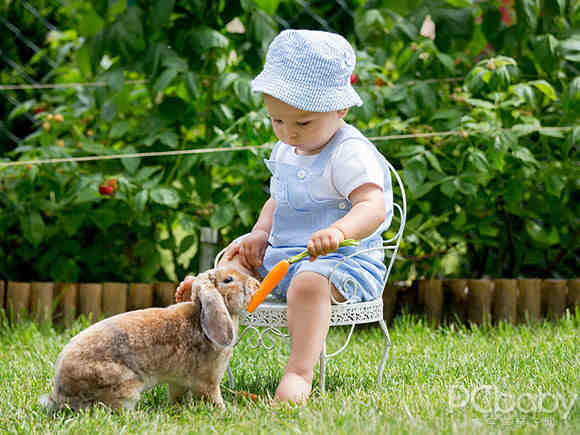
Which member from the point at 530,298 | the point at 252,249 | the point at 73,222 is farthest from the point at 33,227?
the point at 530,298

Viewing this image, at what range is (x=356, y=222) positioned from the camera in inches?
82.7

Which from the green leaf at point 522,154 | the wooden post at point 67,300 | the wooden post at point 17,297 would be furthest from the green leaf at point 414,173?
the wooden post at point 17,297

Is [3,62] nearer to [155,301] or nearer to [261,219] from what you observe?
[155,301]

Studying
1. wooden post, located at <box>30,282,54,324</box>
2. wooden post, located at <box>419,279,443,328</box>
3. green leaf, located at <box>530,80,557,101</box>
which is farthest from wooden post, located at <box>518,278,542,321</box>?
wooden post, located at <box>30,282,54,324</box>

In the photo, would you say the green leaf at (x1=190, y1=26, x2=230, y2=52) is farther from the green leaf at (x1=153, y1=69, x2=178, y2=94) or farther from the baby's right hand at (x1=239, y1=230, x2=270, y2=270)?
the baby's right hand at (x1=239, y1=230, x2=270, y2=270)

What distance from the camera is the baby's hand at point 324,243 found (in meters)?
1.98

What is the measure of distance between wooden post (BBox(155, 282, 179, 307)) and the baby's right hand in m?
1.17

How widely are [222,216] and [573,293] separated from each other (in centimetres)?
182

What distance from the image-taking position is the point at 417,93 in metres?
3.39

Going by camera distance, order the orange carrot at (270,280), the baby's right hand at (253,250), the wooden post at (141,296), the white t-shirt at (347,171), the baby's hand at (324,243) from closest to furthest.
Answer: the baby's hand at (324,243) → the orange carrot at (270,280) → the white t-shirt at (347,171) → the baby's right hand at (253,250) → the wooden post at (141,296)

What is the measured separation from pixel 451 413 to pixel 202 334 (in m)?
0.74

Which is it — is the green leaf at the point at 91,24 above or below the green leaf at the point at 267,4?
below

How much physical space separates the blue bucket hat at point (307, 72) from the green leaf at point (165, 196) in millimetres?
1228

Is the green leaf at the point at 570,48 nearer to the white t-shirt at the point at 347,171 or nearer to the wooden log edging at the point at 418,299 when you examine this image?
the wooden log edging at the point at 418,299
